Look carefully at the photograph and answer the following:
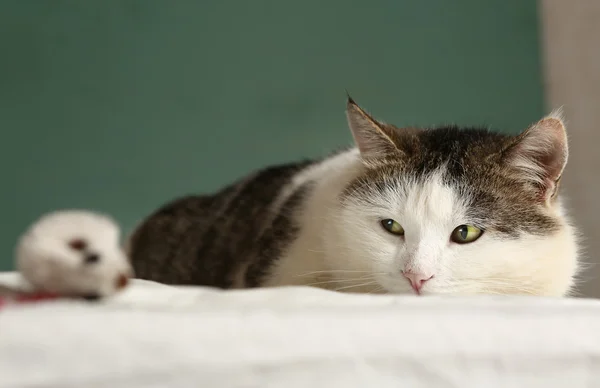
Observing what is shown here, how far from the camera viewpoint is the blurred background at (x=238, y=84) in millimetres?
2072

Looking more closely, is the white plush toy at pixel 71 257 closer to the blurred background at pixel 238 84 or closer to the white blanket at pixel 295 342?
the white blanket at pixel 295 342

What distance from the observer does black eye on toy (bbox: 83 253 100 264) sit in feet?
1.76

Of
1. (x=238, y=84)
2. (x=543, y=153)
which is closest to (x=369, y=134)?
(x=543, y=153)

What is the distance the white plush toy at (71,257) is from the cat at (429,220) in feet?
1.84

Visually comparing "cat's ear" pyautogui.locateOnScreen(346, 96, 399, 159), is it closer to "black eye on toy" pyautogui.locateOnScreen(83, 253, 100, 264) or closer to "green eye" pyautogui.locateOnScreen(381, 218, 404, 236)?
"green eye" pyautogui.locateOnScreen(381, 218, 404, 236)

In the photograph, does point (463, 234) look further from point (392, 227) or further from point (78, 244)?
point (78, 244)

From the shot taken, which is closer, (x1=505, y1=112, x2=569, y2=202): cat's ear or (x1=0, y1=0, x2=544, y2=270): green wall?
(x1=505, y1=112, x2=569, y2=202): cat's ear

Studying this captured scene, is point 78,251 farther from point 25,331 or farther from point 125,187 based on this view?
point 125,187

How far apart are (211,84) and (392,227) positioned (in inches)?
48.6

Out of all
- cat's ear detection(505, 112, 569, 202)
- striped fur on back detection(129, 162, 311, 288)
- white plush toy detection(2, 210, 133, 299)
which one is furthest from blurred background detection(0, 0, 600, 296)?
white plush toy detection(2, 210, 133, 299)

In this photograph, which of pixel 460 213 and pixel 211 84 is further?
pixel 211 84

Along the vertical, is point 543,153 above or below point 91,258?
above

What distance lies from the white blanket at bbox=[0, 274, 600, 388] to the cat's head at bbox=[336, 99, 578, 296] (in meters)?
0.31

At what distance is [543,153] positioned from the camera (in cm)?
111
